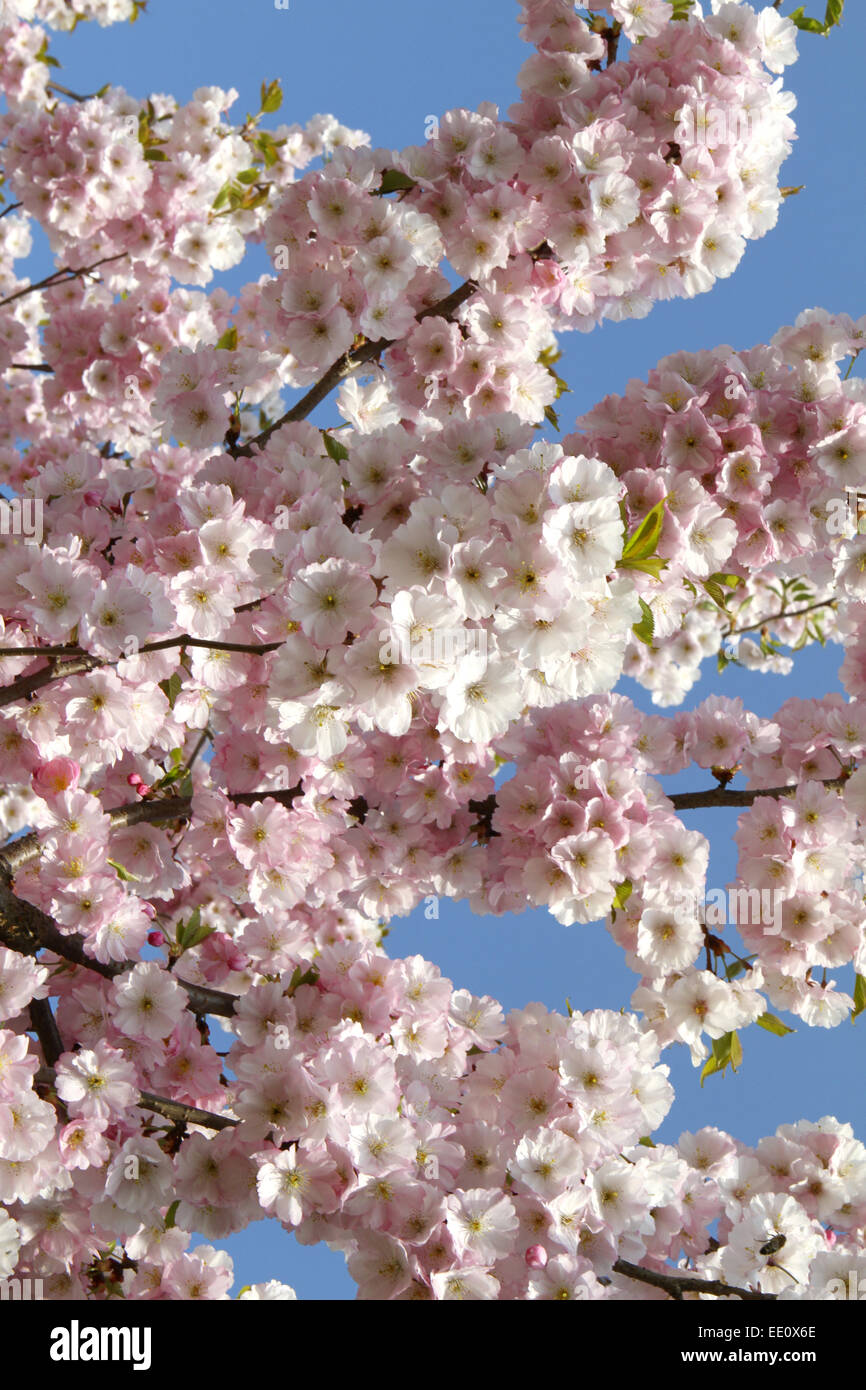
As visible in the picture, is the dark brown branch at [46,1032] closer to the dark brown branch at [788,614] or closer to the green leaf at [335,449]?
the green leaf at [335,449]

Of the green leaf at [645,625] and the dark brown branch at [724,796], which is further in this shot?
the dark brown branch at [724,796]

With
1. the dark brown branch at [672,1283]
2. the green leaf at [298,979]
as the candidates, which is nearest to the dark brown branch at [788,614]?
the dark brown branch at [672,1283]

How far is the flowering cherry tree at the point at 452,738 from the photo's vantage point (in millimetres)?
2354

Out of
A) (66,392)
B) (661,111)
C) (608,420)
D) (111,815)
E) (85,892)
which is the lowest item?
(85,892)

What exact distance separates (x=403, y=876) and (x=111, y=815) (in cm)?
104

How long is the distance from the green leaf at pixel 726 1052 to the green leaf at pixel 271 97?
5.22 meters

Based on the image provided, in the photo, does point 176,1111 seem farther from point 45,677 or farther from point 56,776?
point 45,677

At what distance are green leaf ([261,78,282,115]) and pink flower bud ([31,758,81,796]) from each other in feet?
13.7

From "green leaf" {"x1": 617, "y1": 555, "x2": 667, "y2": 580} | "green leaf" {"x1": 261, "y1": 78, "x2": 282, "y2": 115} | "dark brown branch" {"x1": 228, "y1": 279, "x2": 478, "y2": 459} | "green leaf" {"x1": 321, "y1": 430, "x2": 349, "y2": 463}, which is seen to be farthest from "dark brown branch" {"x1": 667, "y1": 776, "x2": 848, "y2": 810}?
"green leaf" {"x1": 261, "y1": 78, "x2": 282, "y2": 115}

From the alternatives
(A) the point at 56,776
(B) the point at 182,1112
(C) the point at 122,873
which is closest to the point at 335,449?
(A) the point at 56,776

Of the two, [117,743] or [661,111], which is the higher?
[661,111]

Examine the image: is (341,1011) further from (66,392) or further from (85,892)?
(66,392)
